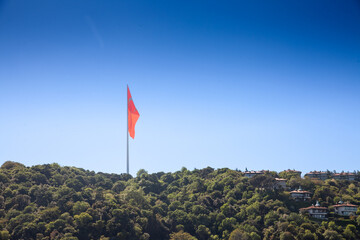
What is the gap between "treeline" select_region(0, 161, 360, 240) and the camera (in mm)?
68000

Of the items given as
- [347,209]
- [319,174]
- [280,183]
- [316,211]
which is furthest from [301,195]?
[319,174]

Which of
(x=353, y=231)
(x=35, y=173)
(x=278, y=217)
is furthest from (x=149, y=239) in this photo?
(x=353, y=231)

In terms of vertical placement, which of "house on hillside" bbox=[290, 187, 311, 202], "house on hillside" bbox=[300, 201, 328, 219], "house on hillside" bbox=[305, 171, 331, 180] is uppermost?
"house on hillside" bbox=[305, 171, 331, 180]

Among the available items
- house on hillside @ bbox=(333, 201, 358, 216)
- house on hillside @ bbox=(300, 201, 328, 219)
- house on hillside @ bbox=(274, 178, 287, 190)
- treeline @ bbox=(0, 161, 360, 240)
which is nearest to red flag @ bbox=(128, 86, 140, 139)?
treeline @ bbox=(0, 161, 360, 240)

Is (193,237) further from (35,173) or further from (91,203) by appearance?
(35,173)

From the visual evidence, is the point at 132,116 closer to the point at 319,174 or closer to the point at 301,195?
the point at 301,195

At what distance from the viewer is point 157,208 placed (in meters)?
83.4

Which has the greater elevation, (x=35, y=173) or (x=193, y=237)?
(x=35, y=173)

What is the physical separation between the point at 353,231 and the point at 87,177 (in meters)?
62.8

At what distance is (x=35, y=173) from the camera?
287 ft

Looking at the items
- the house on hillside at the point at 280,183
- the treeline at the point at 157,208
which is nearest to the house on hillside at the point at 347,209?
the treeline at the point at 157,208

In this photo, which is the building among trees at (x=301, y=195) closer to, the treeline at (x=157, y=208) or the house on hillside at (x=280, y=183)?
the treeline at (x=157, y=208)

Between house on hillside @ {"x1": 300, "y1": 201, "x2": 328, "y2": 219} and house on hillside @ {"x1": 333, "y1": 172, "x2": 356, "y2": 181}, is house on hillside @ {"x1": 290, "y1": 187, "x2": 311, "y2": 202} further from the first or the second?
house on hillside @ {"x1": 333, "y1": 172, "x2": 356, "y2": 181}

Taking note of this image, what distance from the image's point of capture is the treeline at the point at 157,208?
223 ft
